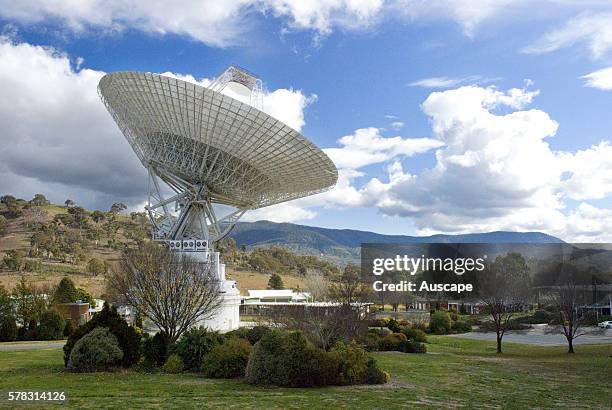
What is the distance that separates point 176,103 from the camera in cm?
3281

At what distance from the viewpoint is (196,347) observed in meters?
24.6

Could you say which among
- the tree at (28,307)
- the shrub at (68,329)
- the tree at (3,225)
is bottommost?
the shrub at (68,329)

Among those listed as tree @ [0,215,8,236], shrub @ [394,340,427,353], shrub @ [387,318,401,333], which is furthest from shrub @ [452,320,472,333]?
tree @ [0,215,8,236]

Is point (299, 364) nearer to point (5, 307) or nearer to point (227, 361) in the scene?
point (227, 361)

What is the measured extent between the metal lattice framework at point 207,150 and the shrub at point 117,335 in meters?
13.3

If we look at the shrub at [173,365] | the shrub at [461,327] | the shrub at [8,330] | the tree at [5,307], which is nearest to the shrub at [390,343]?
the shrub at [173,365]

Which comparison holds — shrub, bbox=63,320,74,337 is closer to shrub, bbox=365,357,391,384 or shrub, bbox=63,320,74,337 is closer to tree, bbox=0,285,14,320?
tree, bbox=0,285,14,320

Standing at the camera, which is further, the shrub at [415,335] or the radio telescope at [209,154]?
the shrub at [415,335]

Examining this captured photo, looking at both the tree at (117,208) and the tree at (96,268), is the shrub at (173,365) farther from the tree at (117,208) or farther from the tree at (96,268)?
the tree at (117,208)

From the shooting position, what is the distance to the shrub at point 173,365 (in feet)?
78.4

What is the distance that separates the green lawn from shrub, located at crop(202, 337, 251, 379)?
712 millimetres

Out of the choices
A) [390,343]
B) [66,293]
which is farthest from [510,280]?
[66,293]

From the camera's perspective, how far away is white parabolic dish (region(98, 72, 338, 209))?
106 ft

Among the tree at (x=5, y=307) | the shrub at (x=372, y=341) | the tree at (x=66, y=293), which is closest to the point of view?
the shrub at (x=372, y=341)
